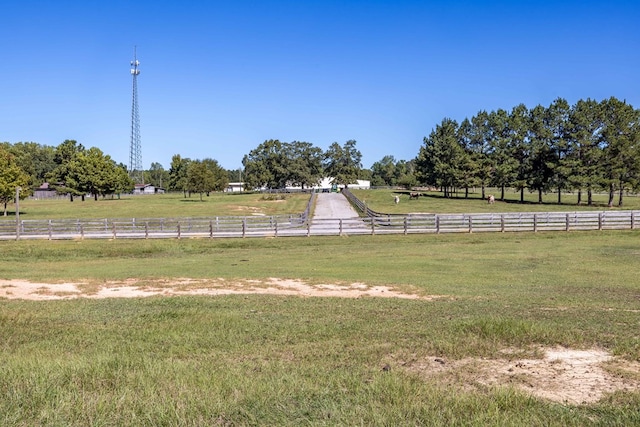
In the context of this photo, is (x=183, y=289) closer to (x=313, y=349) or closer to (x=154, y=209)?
(x=313, y=349)

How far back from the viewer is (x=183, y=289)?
14992 millimetres

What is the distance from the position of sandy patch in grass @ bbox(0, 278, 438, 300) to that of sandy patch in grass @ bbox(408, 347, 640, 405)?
639 centimetres

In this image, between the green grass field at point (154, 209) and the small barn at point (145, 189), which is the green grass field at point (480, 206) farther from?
the small barn at point (145, 189)

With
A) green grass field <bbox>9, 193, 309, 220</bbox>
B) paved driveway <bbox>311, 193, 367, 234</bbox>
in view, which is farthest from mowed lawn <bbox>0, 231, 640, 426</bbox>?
green grass field <bbox>9, 193, 309, 220</bbox>

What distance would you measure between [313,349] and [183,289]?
28.8 feet

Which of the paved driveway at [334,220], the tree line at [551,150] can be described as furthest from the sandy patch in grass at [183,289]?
the tree line at [551,150]

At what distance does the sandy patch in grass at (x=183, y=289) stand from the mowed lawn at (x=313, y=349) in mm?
755

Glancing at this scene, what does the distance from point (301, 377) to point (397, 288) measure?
9.16 meters

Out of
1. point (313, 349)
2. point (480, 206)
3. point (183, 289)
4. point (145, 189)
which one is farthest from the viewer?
point (145, 189)

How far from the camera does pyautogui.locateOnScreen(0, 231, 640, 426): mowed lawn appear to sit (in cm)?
464

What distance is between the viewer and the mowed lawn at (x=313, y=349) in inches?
183

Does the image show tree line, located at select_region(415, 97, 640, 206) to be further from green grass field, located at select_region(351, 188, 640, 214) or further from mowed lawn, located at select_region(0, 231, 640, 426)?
mowed lawn, located at select_region(0, 231, 640, 426)

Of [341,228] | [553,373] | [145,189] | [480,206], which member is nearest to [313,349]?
[553,373]

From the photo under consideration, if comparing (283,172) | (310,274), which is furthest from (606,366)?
(283,172)
